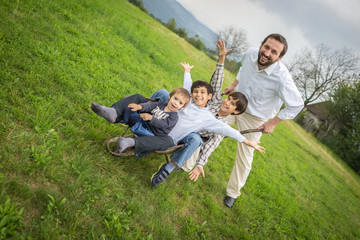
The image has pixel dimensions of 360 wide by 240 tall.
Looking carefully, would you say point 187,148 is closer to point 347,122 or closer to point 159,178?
point 159,178

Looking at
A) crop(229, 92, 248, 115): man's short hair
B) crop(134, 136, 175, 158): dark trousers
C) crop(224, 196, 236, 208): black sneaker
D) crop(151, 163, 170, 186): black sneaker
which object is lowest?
crop(224, 196, 236, 208): black sneaker

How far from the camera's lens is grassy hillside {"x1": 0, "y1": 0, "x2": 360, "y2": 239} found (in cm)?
208

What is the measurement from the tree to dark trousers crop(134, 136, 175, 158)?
2323 centimetres

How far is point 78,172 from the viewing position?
2.48 m

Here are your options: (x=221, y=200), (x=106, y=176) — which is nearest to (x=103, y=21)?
(x=106, y=176)

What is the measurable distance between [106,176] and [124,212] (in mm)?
573

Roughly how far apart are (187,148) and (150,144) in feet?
1.88

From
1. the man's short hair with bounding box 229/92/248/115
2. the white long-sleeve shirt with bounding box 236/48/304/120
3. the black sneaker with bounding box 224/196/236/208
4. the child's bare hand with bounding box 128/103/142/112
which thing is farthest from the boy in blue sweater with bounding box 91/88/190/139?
the black sneaker with bounding box 224/196/236/208

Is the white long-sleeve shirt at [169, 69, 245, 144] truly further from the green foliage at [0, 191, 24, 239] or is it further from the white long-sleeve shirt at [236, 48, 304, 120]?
the green foliage at [0, 191, 24, 239]

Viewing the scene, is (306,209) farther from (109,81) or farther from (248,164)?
(109,81)

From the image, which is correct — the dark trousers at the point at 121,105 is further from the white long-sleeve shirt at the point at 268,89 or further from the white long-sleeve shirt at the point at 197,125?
the white long-sleeve shirt at the point at 268,89

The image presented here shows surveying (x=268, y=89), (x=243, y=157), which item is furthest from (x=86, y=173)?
(x=268, y=89)

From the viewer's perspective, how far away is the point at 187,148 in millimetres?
2984

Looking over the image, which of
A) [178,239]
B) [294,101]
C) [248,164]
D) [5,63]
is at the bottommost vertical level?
[178,239]
